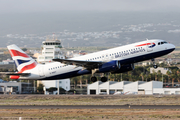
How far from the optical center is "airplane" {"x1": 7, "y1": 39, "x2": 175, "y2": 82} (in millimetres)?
55812

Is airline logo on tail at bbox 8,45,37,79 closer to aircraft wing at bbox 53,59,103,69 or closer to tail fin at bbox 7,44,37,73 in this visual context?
tail fin at bbox 7,44,37,73

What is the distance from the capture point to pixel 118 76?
578 feet

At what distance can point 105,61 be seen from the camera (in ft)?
188

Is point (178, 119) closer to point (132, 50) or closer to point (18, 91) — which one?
point (132, 50)

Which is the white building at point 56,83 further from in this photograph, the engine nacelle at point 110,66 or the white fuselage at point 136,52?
the engine nacelle at point 110,66

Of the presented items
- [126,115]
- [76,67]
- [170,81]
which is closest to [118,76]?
[170,81]

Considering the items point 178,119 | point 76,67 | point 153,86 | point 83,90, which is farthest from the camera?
point 83,90

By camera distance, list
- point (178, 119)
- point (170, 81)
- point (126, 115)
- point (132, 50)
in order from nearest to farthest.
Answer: point (178, 119), point (126, 115), point (132, 50), point (170, 81)

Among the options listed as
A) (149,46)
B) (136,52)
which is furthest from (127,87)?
(136,52)

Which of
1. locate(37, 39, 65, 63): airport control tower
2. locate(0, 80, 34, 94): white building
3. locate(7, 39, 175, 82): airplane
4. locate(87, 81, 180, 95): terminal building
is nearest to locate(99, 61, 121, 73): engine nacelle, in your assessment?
locate(7, 39, 175, 82): airplane

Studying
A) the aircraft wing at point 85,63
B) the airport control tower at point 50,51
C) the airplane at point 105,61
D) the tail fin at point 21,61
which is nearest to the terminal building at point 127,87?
the airplane at point 105,61

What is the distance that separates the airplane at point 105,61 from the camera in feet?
183

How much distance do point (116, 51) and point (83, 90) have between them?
87091 millimetres

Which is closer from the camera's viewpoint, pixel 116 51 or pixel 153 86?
pixel 116 51
